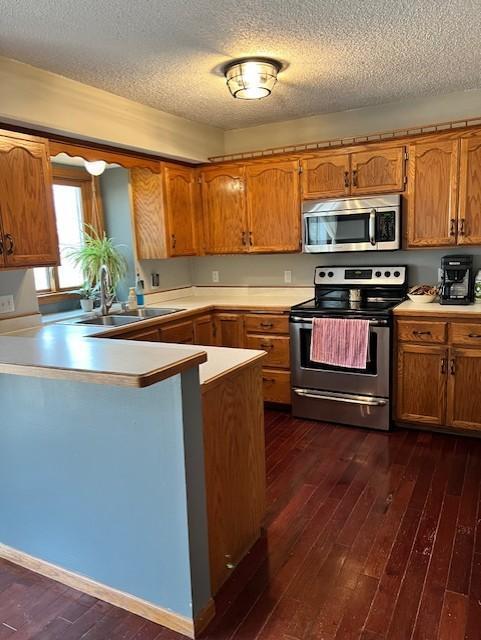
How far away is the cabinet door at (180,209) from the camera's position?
4.02m

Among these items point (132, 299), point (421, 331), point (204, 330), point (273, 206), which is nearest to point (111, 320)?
point (132, 299)

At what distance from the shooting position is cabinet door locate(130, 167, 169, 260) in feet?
13.1

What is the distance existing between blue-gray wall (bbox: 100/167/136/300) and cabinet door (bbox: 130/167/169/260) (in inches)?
4.0

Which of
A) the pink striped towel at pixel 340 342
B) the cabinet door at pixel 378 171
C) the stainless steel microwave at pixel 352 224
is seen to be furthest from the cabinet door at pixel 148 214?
the cabinet door at pixel 378 171

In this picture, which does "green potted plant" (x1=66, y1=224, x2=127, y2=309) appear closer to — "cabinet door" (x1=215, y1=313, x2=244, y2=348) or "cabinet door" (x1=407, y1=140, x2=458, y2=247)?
"cabinet door" (x1=215, y1=313, x2=244, y2=348)

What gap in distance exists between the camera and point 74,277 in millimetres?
4172

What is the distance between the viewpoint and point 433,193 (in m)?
3.39

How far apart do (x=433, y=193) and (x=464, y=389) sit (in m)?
1.42

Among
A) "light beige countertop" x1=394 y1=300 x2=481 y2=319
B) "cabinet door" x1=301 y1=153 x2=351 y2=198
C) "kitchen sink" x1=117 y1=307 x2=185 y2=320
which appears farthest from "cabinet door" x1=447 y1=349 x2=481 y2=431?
"kitchen sink" x1=117 y1=307 x2=185 y2=320

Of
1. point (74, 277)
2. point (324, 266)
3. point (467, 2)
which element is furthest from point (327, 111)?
point (74, 277)

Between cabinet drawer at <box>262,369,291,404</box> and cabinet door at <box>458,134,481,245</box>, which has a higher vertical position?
cabinet door at <box>458,134,481,245</box>

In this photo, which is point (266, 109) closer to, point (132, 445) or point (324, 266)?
point (324, 266)

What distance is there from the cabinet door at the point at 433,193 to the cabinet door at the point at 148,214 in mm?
2016

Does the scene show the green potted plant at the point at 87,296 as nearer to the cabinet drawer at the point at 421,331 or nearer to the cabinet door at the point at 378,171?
the cabinet door at the point at 378,171
